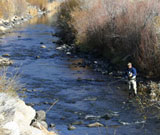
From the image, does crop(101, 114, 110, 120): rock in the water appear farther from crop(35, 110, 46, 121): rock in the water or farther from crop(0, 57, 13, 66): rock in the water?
crop(0, 57, 13, 66): rock in the water

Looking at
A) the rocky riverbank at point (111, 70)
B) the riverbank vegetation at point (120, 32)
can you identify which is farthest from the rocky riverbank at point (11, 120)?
the riverbank vegetation at point (120, 32)

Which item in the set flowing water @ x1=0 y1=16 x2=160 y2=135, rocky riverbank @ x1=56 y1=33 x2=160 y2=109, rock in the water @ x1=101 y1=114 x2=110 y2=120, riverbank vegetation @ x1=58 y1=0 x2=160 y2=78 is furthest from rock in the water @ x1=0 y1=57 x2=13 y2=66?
rock in the water @ x1=101 y1=114 x2=110 y2=120

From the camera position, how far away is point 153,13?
25.4 m

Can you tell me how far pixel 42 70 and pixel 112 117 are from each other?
11.2 meters

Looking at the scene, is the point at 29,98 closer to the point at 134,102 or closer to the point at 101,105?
the point at 101,105

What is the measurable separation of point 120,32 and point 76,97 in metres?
11.9

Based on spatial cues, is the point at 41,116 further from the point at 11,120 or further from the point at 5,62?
the point at 5,62

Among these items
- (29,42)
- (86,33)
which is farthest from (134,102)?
(29,42)

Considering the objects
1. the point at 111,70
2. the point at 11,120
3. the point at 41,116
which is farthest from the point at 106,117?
the point at 111,70

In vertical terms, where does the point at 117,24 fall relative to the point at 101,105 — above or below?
above

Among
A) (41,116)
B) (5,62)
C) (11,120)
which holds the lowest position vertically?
(5,62)

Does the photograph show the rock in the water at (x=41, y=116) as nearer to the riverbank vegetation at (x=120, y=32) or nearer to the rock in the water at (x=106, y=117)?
the rock in the water at (x=106, y=117)

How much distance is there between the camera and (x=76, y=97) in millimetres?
18625

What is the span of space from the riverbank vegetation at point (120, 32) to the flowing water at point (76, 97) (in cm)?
319
